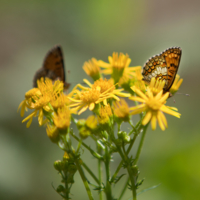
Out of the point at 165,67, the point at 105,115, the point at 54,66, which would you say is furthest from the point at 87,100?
the point at 54,66

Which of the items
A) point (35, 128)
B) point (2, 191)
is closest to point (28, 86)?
point (35, 128)

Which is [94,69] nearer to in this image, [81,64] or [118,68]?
[118,68]

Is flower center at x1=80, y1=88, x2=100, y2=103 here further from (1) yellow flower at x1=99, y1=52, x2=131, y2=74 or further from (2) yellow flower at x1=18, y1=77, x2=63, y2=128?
(1) yellow flower at x1=99, y1=52, x2=131, y2=74

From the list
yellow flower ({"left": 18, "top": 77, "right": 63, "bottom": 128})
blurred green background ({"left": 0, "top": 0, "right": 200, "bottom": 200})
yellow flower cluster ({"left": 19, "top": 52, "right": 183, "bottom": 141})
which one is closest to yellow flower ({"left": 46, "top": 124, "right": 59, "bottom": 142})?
yellow flower cluster ({"left": 19, "top": 52, "right": 183, "bottom": 141})

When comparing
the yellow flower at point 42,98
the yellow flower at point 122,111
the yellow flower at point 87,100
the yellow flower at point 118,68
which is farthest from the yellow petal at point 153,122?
the yellow flower at point 118,68

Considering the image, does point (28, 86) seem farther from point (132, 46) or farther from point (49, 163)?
point (132, 46)

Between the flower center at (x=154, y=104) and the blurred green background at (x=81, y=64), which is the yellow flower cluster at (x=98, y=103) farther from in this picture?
the blurred green background at (x=81, y=64)
